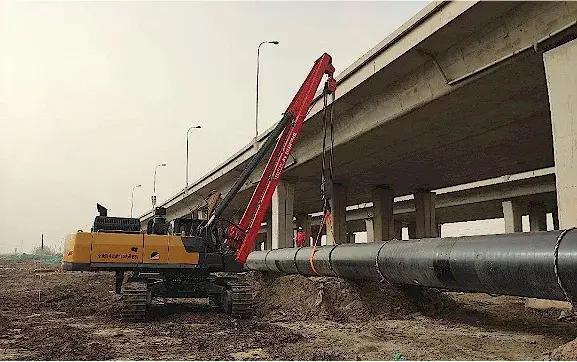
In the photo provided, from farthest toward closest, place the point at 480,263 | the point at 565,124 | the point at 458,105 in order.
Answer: the point at 458,105
the point at 565,124
the point at 480,263

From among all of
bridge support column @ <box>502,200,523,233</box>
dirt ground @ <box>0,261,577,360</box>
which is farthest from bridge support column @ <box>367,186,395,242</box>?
dirt ground @ <box>0,261,577,360</box>

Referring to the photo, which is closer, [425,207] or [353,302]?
[353,302]

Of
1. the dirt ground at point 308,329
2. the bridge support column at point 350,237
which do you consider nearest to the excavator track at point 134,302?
the dirt ground at point 308,329

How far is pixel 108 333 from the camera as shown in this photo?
34.6 feet

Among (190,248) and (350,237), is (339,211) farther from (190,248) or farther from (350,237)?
(350,237)

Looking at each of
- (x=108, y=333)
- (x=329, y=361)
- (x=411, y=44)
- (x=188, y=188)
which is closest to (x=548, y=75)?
(x=411, y=44)

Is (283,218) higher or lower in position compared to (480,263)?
higher

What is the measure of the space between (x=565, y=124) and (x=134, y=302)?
10216mm

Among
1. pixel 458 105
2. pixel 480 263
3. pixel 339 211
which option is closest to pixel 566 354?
pixel 480 263

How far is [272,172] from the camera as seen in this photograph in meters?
14.0

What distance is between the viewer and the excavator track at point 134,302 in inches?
468

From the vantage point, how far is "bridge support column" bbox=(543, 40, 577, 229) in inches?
364

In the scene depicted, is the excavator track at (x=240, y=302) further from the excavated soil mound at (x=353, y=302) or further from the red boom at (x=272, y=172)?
the red boom at (x=272, y=172)

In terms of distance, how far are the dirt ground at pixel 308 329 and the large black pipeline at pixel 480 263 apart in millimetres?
878
